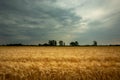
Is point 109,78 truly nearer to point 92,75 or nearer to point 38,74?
point 92,75

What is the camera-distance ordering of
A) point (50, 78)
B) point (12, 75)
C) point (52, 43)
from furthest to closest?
1. point (52, 43)
2. point (12, 75)
3. point (50, 78)

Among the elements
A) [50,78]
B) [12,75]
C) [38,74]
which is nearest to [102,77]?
[50,78]

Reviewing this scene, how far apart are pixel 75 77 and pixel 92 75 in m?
0.99

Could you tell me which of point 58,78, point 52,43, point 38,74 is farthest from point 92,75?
point 52,43

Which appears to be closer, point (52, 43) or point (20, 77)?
point (20, 77)

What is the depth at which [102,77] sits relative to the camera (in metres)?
6.61

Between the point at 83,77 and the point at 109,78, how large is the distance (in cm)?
117

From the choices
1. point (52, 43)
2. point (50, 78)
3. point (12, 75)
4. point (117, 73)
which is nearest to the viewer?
point (50, 78)

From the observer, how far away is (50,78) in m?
6.41

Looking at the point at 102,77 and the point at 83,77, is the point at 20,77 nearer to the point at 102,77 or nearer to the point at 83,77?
the point at 83,77

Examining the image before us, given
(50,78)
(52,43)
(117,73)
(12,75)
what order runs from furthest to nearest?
(52,43), (117,73), (12,75), (50,78)

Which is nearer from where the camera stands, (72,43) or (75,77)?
(75,77)

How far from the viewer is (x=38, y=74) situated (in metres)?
6.98

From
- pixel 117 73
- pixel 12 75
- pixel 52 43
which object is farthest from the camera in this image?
pixel 52 43
